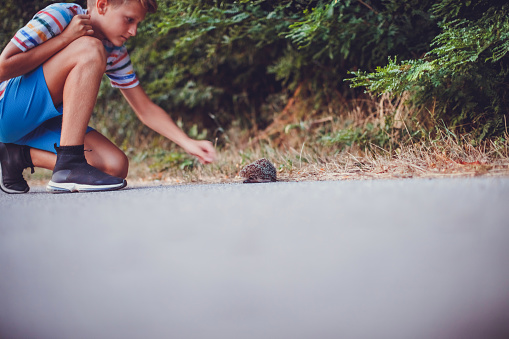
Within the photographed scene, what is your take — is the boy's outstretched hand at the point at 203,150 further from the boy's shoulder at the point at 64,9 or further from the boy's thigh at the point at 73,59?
the boy's shoulder at the point at 64,9

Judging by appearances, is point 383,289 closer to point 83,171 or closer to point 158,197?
point 158,197

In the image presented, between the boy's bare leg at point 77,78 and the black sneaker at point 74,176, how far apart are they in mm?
63

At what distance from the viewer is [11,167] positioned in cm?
231

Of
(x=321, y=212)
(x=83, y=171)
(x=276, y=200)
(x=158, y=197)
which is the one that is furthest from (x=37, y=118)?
(x=321, y=212)

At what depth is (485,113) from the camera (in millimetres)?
2580

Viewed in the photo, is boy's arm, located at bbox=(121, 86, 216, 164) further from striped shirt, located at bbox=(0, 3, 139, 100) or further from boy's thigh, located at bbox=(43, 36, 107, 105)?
boy's thigh, located at bbox=(43, 36, 107, 105)

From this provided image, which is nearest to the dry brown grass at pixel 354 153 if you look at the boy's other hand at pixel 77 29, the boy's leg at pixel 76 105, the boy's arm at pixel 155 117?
the boy's arm at pixel 155 117

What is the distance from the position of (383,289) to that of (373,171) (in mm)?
1423

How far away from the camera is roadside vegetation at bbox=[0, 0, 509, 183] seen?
224cm

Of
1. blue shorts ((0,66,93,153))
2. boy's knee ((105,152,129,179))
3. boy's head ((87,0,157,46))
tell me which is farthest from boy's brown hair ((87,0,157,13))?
boy's knee ((105,152,129,179))

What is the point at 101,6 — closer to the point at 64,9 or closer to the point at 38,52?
the point at 64,9

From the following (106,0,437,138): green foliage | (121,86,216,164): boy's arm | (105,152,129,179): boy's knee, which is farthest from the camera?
(106,0,437,138): green foliage

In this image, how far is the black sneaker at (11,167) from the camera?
2.31 meters

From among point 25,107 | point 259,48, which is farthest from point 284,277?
point 259,48
